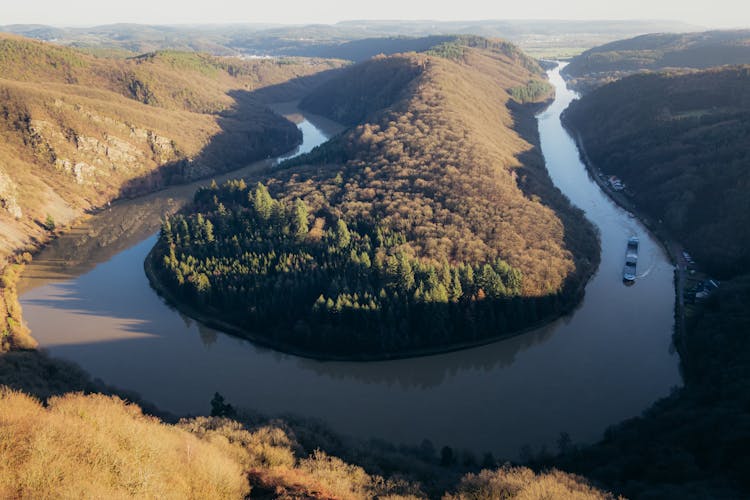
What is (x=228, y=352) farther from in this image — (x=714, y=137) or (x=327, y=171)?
(x=714, y=137)

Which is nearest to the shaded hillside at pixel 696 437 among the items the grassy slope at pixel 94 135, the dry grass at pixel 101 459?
the dry grass at pixel 101 459

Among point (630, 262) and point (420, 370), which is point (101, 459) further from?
point (630, 262)

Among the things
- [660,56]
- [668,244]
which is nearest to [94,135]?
[668,244]

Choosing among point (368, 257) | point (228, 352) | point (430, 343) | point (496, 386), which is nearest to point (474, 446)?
point (496, 386)

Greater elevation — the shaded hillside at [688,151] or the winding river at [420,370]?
the shaded hillside at [688,151]

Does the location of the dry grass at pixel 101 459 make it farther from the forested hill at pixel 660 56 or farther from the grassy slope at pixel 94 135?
the forested hill at pixel 660 56
